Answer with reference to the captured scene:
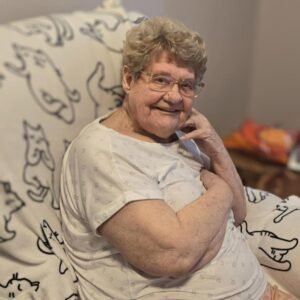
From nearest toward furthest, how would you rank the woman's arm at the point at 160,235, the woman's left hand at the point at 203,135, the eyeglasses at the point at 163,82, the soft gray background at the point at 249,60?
1. the woman's arm at the point at 160,235
2. the eyeglasses at the point at 163,82
3. the woman's left hand at the point at 203,135
4. the soft gray background at the point at 249,60

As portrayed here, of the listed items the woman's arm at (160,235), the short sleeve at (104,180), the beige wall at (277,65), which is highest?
the short sleeve at (104,180)

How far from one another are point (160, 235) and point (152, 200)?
0.25 feet

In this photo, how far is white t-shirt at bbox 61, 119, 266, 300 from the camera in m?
1.15

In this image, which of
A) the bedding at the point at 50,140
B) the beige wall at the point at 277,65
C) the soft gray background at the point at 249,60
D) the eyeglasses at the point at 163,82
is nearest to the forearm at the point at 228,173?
the bedding at the point at 50,140

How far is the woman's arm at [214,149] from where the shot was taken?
1336 millimetres

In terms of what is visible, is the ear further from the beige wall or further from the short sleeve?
the beige wall

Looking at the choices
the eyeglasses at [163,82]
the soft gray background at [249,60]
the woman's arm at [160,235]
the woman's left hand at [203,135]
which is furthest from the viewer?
the soft gray background at [249,60]

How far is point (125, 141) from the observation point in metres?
1.22

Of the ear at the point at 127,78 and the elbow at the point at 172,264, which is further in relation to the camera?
the ear at the point at 127,78

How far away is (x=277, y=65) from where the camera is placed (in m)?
2.80

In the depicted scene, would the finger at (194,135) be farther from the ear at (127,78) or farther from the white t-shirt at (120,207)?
the ear at (127,78)

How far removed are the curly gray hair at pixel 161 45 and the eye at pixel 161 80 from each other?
36 millimetres

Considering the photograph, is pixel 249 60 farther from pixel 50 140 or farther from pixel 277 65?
pixel 50 140

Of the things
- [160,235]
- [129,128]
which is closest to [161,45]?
[129,128]
